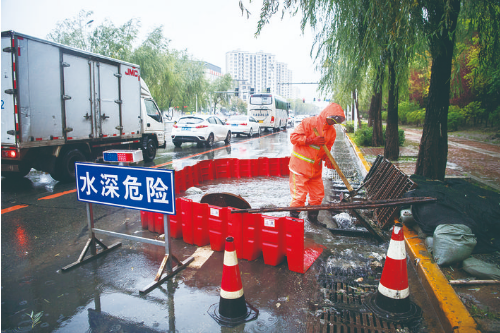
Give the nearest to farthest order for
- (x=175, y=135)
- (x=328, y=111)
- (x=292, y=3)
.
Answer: (x=328, y=111) → (x=292, y=3) → (x=175, y=135)

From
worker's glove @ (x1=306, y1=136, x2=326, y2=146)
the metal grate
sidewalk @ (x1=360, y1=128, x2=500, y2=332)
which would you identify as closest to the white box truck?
worker's glove @ (x1=306, y1=136, x2=326, y2=146)

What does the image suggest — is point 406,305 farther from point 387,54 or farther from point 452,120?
point 452,120

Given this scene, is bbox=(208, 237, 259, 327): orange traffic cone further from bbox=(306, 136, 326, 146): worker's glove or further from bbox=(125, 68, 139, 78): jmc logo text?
bbox=(125, 68, 139, 78): jmc logo text

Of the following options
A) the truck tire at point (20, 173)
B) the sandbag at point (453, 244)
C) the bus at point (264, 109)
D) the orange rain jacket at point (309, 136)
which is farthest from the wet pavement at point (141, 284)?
the bus at point (264, 109)

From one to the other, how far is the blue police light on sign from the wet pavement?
795 mm

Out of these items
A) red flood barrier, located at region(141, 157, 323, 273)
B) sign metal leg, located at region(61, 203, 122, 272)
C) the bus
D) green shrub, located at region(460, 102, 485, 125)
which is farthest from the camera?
the bus

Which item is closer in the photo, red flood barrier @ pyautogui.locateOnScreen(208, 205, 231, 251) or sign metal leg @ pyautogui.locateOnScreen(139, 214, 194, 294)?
sign metal leg @ pyautogui.locateOnScreen(139, 214, 194, 294)

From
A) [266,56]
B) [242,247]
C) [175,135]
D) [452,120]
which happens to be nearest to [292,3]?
[242,247]

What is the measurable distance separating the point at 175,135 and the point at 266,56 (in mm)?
146254

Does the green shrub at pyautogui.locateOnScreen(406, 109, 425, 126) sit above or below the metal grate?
above

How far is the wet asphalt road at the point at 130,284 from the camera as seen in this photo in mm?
2938

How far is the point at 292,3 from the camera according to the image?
6.00 meters

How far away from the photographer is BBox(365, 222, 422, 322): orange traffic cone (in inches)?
117

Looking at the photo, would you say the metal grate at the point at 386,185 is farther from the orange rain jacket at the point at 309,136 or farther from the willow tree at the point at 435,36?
the orange rain jacket at the point at 309,136
